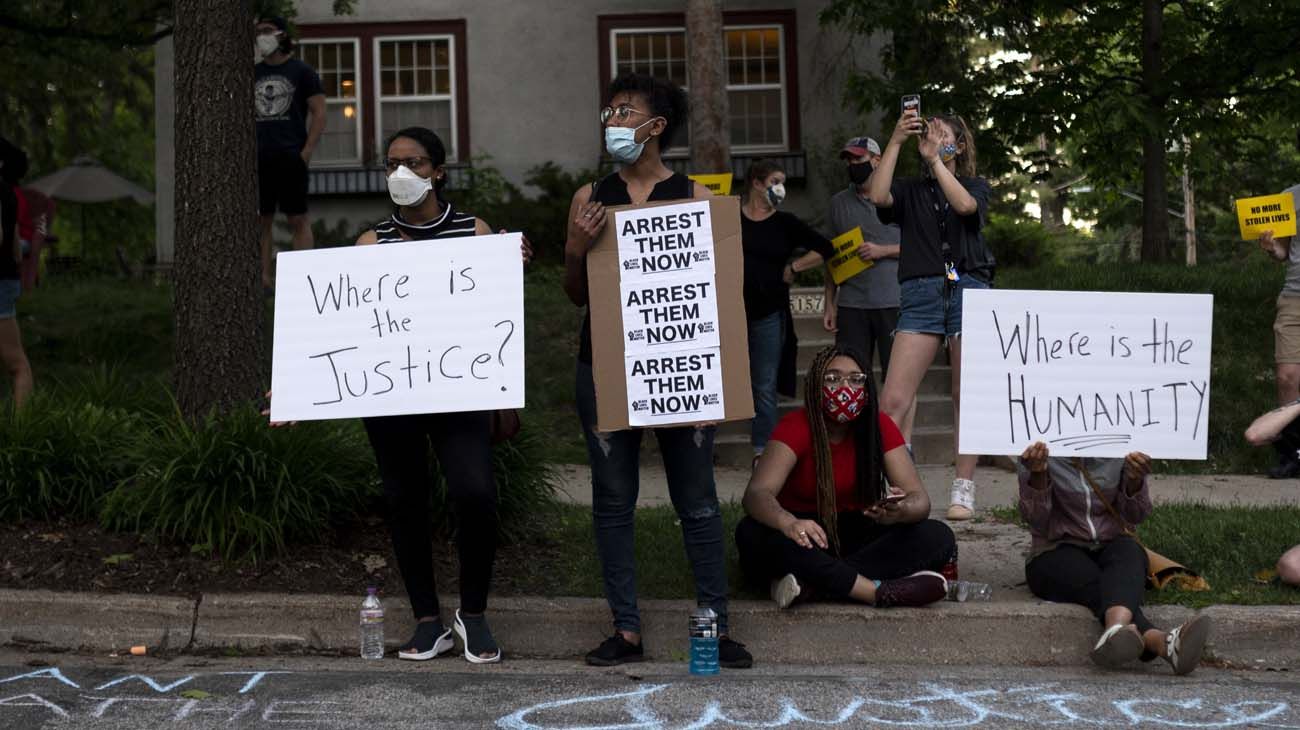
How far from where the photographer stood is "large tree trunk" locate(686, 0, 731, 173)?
42.1ft

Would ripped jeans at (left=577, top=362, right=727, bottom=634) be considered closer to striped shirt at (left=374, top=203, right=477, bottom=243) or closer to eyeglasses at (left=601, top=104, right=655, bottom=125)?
striped shirt at (left=374, top=203, right=477, bottom=243)

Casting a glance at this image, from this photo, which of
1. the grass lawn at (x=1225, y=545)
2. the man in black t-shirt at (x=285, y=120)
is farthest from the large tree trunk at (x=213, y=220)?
the grass lawn at (x=1225, y=545)

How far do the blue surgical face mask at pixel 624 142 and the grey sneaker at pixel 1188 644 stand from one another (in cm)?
244

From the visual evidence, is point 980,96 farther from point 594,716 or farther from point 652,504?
point 594,716

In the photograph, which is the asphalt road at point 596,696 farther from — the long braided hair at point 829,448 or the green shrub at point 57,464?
the green shrub at point 57,464

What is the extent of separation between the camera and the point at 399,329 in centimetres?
555

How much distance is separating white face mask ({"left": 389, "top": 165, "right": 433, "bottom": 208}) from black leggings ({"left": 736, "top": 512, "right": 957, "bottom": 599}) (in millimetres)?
1725

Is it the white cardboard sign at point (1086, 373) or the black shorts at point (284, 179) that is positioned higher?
the black shorts at point (284, 179)

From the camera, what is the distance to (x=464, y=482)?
212 inches

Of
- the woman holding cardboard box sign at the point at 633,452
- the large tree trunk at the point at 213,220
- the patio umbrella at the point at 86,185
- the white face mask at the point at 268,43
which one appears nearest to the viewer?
the woman holding cardboard box sign at the point at 633,452

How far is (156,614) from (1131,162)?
1205 cm

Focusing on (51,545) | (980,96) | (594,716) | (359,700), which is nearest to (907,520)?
(594,716)

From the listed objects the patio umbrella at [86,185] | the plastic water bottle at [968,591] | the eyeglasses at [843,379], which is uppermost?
the patio umbrella at [86,185]

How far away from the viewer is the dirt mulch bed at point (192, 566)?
6.00 metres
